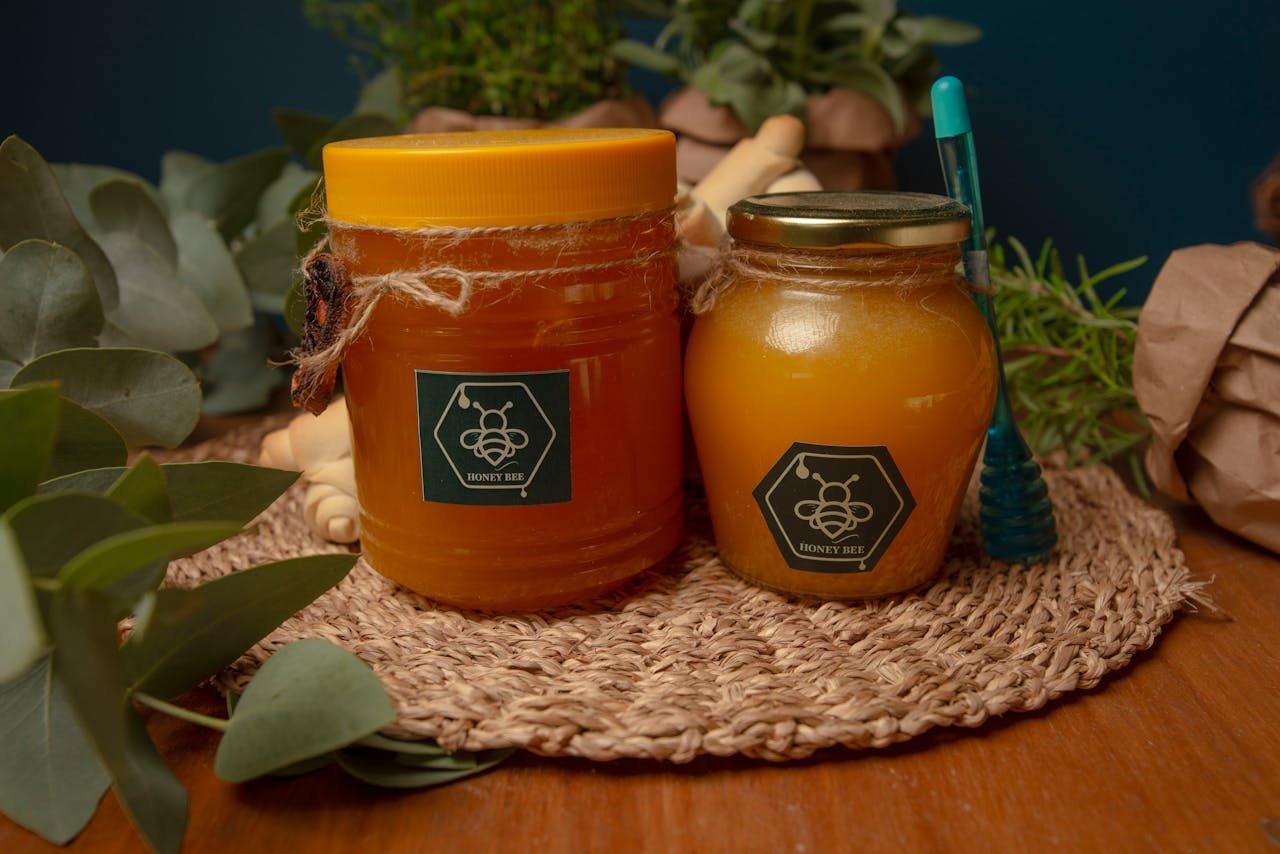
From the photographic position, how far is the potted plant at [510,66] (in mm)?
1067

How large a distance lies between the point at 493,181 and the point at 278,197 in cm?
60

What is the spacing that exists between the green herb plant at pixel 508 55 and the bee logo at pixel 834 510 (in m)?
0.56

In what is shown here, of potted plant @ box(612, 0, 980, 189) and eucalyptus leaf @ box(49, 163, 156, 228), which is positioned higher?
potted plant @ box(612, 0, 980, 189)

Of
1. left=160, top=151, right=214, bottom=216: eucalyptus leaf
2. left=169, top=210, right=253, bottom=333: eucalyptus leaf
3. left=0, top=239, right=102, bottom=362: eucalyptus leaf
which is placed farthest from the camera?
left=160, top=151, right=214, bottom=216: eucalyptus leaf

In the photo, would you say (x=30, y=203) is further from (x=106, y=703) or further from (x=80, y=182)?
(x=106, y=703)

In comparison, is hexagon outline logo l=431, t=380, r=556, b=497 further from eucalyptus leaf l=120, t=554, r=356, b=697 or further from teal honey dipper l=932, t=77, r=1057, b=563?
teal honey dipper l=932, t=77, r=1057, b=563

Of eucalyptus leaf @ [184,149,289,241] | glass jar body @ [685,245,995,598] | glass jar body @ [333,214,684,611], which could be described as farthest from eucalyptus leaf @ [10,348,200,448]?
eucalyptus leaf @ [184,149,289,241]

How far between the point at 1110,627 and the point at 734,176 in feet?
1.51

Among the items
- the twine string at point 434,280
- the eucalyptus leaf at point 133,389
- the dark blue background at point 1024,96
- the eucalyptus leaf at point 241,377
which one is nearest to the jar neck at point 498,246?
the twine string at point 434,280

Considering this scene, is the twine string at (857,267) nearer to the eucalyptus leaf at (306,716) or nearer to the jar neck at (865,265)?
the jar neck at (865,265)

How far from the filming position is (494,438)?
26.5 inches

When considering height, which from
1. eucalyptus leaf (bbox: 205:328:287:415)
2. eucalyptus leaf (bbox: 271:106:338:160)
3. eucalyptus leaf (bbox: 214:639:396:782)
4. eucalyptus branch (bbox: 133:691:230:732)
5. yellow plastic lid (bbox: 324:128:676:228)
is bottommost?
eucalyptus leaf (bbox: 205:328:287:415)

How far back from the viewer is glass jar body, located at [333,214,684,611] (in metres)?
0.66

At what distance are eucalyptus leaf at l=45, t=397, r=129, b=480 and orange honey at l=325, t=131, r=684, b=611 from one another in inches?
5.9
